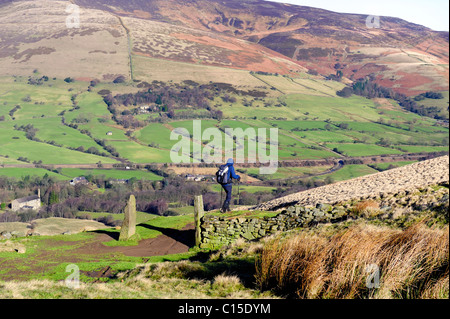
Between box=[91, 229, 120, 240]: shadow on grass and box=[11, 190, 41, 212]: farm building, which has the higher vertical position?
box=[91, 229, 120, 240]: shadow on grass

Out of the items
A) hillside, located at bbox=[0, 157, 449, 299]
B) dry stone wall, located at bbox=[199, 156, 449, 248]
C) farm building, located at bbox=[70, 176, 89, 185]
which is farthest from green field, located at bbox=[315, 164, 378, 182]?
dry stone wall, located at bbox=[199, 156, 449, 248]

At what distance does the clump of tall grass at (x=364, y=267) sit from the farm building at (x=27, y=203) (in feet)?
246

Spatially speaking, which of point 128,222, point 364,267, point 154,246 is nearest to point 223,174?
point 154,246

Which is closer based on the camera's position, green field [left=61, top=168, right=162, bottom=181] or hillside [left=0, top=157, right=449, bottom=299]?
hillside [left=0, top=157, right=449, bottom=299]

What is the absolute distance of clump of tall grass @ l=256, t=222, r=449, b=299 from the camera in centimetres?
773

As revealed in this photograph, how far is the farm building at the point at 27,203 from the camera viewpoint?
2902 inches

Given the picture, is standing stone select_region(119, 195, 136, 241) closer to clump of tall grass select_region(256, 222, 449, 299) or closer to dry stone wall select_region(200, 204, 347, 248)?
dry stone wall select_region(200, 204, 347, 248)

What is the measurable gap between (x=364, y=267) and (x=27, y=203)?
79185mm

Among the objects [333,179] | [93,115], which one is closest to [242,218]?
[333,179]

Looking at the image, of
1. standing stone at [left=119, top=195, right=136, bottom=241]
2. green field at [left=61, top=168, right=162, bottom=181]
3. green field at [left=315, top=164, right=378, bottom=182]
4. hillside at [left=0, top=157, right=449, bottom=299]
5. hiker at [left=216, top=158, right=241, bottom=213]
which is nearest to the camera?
hillside at [left=0, top=157, right=449, bottom=299]

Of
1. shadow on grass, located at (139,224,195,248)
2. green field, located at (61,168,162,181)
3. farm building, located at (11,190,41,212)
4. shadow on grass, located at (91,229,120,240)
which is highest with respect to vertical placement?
shadow on grass, located at (139,224,195,248)

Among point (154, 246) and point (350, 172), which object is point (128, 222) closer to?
point (154, 246)

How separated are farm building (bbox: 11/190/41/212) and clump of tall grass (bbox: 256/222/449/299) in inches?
2955

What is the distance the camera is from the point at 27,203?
7519cm
